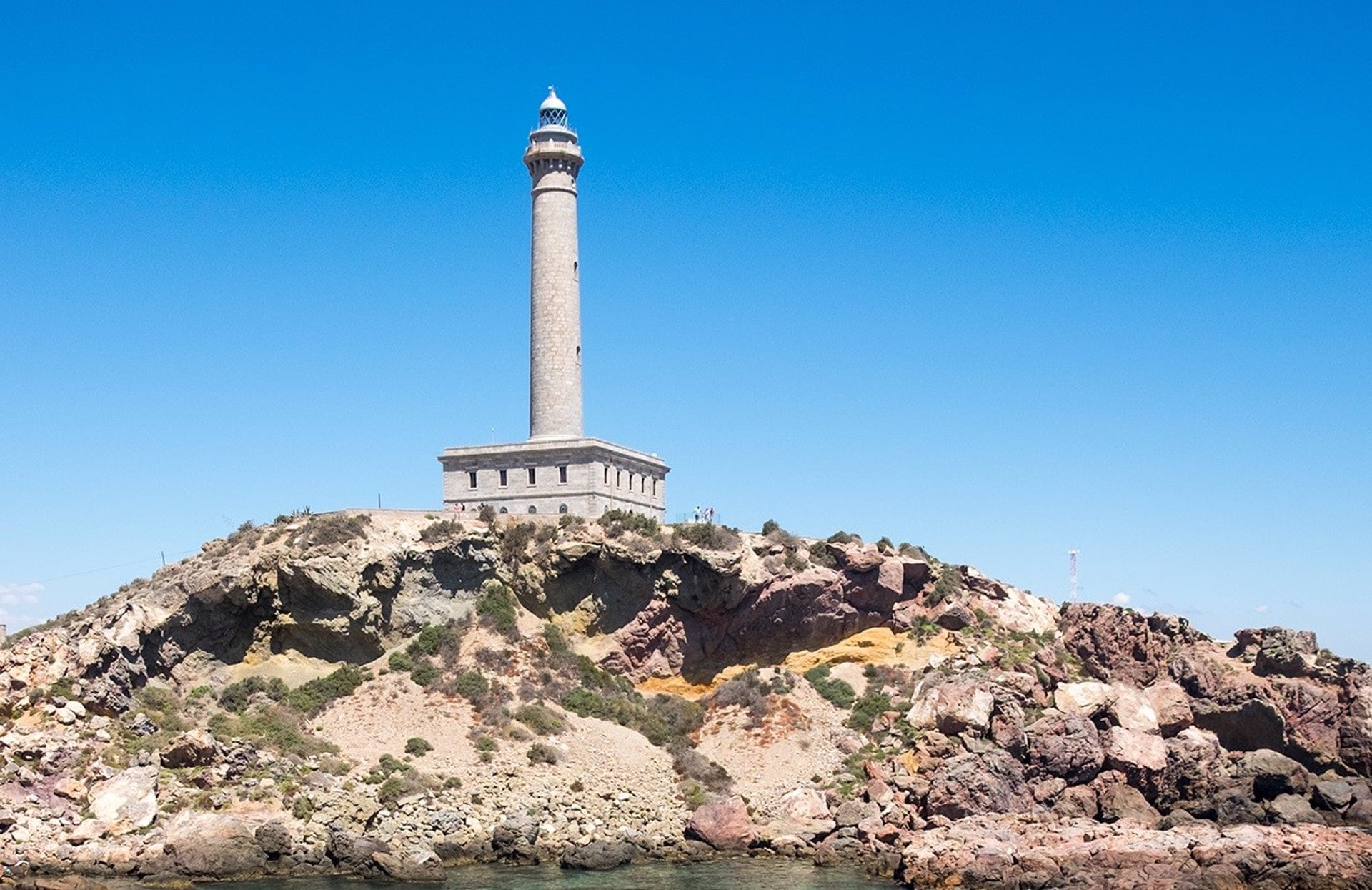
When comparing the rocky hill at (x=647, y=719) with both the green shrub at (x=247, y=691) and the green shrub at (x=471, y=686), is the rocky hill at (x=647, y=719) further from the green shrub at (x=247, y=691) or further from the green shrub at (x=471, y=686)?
the green shrub at (x=471, y=686)

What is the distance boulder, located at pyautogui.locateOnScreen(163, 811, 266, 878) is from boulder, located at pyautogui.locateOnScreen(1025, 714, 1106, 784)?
26.2 m

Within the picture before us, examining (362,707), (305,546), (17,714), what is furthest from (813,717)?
(17,714)

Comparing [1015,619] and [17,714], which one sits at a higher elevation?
[1015,619]

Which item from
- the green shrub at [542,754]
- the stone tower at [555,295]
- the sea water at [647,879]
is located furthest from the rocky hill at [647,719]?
the stone tower at [555,295]

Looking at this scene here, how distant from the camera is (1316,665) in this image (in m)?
61.1

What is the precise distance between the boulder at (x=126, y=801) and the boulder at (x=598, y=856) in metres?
13.2

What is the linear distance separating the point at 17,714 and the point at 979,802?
108ft

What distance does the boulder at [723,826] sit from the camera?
51469 millimetres

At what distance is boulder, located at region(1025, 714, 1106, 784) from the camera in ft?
177

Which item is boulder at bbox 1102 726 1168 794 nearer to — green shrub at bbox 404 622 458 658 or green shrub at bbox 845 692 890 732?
green shrub at bbox 845 692 890 732

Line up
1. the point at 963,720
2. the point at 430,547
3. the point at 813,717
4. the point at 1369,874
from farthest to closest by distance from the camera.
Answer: the point at 430,547 → the point at 813,717 → the point at 963,720 → the point at 1369,874

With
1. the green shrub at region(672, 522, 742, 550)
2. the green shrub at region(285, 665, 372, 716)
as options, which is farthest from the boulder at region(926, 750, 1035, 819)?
the green shrub at region(285, 665, 372, 716)

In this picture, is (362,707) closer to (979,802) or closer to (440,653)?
(440,653)

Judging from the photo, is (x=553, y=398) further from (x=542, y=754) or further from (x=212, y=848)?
(x=212, y=848)
